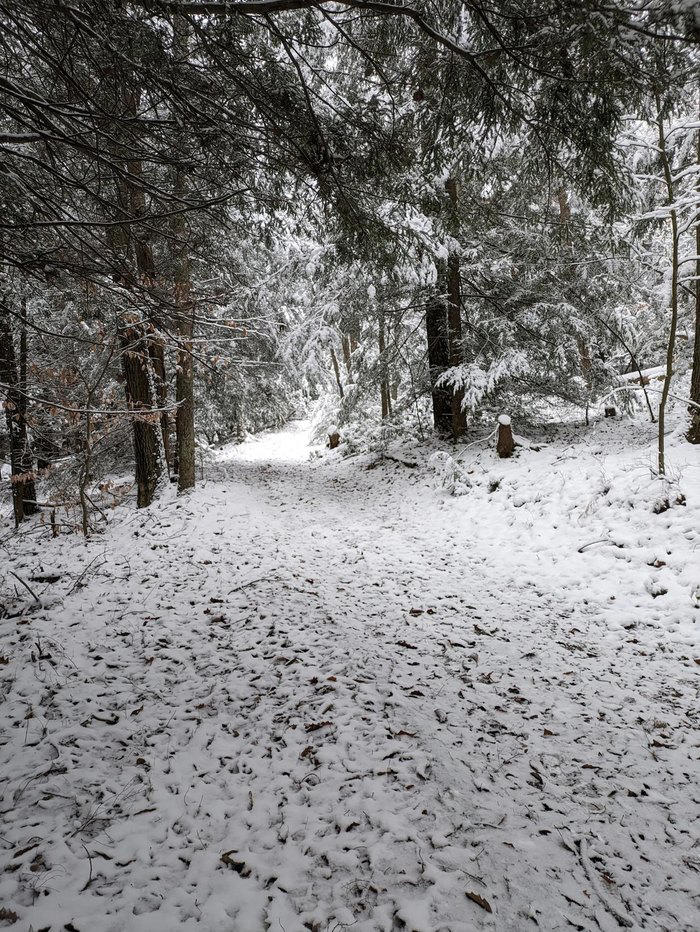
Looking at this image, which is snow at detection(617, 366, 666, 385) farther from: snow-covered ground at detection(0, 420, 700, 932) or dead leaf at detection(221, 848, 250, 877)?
dead leaf at detection(221, 848, 250, 877)

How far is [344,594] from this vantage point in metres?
5.67

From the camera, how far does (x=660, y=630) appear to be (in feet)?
14.7

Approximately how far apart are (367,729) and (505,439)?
7.42 metres

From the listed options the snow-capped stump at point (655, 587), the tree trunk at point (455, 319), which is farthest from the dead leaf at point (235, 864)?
the tree trunk at point (455, 319)

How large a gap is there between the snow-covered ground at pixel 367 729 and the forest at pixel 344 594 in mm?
20

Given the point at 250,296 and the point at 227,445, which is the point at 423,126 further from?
the point at 227,445

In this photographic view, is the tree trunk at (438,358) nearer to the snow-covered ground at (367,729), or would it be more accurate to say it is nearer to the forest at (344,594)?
the forest at (344,594)

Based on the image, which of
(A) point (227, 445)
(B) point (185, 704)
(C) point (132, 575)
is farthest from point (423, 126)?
(A) point (227, 445)

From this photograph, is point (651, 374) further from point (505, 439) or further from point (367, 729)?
point (367, 729)

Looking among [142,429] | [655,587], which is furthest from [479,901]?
[142,429]

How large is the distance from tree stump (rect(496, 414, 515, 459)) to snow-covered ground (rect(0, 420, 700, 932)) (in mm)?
2506

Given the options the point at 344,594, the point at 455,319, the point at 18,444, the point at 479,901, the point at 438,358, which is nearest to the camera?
the point at 479,901

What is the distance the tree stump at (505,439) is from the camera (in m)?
9.47

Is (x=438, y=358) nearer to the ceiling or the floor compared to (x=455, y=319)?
nearer to the floor
